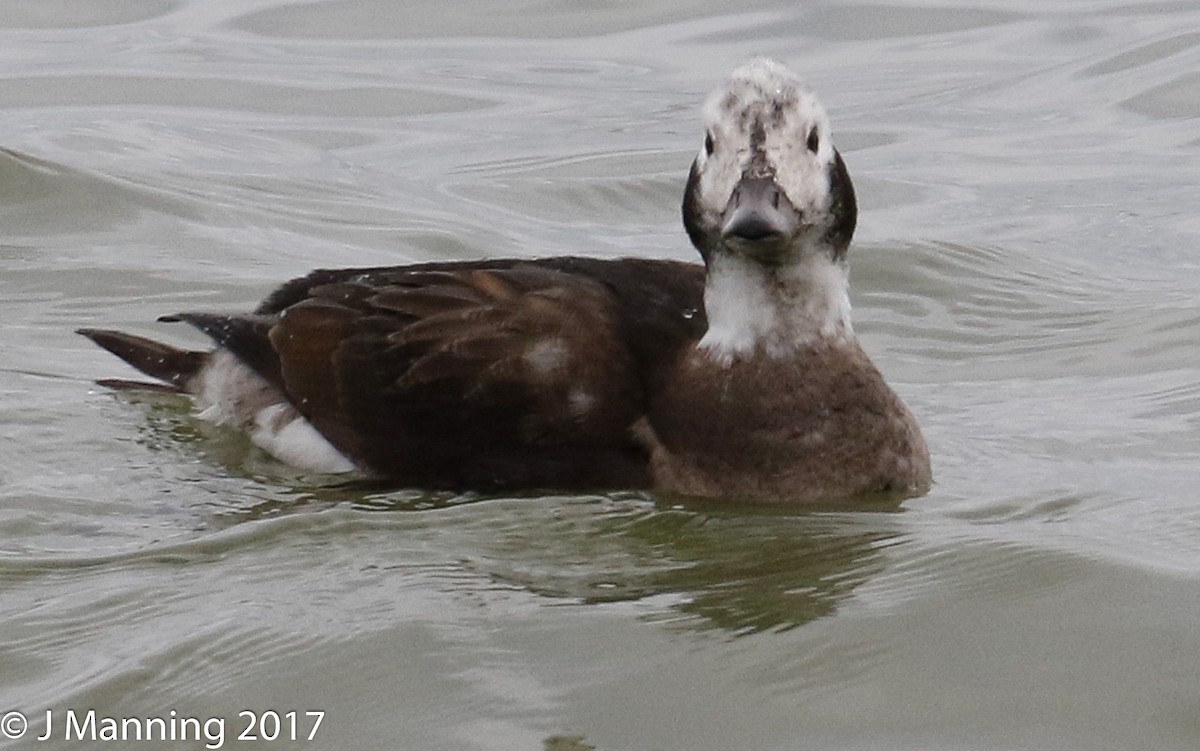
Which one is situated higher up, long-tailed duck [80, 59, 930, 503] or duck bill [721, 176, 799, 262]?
duck bill [721, 176, 799, 262]

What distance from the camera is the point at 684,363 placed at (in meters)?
7.32

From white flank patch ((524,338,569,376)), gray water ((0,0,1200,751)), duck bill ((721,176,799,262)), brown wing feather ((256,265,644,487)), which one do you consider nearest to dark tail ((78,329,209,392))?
gray water ((0,0,1200,751))

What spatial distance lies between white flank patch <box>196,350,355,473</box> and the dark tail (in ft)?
0.41

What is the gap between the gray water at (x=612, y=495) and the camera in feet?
18.4

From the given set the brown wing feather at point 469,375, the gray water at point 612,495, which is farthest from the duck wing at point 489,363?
the gray water at point 612,495

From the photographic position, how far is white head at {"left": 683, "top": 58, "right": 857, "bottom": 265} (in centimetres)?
673

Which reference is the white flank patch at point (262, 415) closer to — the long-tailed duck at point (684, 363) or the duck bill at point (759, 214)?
the long-tailed duck at point (684, 363)

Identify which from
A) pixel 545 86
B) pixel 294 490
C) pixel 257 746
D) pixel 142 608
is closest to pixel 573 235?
pixel 545 86

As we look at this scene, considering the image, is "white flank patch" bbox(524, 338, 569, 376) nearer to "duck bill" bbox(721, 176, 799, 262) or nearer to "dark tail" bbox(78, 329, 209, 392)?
"duck bill" bbox(721, 176, 799, 262)

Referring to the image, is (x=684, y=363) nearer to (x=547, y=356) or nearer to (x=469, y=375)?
(x=547, y=356)

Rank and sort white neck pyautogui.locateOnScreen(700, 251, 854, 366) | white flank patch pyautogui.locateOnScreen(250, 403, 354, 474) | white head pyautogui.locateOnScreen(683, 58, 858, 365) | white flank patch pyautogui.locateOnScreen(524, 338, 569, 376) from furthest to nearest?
white flank patch pyautogui.locateOnScreen(250, 403, 354, 474), white flank patch pyautogui.locateOnScreen(524, 338, 569, 376), white neck pyautogui.locateOnScreen(700, 251, 854, 366), white head pyautogui.locateOnScreen(683, 58, 858, 365)

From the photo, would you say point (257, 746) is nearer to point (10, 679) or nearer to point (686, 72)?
point (10, 679)

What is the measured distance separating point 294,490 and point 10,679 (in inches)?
78.2

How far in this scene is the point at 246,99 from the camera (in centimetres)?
1447
